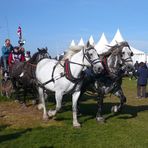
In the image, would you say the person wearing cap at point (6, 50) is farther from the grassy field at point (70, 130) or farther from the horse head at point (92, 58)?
the horse head at point (92, 58)

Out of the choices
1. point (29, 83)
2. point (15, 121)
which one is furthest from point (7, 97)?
point (15, 121)

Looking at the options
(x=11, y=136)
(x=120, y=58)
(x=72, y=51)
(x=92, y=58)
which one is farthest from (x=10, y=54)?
(x=11, y=136)

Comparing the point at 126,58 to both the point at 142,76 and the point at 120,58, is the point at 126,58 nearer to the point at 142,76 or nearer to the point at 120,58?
the point at 120,58

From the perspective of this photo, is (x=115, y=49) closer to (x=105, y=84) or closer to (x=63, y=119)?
(x=105, y=84)

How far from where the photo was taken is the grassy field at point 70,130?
757cm

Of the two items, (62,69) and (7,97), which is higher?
(62,69)

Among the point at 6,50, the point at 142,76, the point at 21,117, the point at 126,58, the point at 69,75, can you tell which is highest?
the point at 6,50

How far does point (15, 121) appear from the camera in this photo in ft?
32.9

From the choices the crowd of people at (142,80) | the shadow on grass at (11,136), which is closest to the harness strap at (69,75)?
the shadow on grass at (11,136)

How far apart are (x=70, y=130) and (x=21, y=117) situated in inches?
94.5

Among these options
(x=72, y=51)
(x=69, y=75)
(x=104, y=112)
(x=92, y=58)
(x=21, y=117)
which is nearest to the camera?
(x=92, y=58)

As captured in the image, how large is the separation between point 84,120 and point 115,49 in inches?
84.2

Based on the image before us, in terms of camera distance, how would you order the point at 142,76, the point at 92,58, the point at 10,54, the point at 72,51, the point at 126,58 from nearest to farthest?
the point at 92,58
the point at 72,51
the point at 126,58
the point at 10,54
the point at 142,76

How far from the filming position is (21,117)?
417 inches
